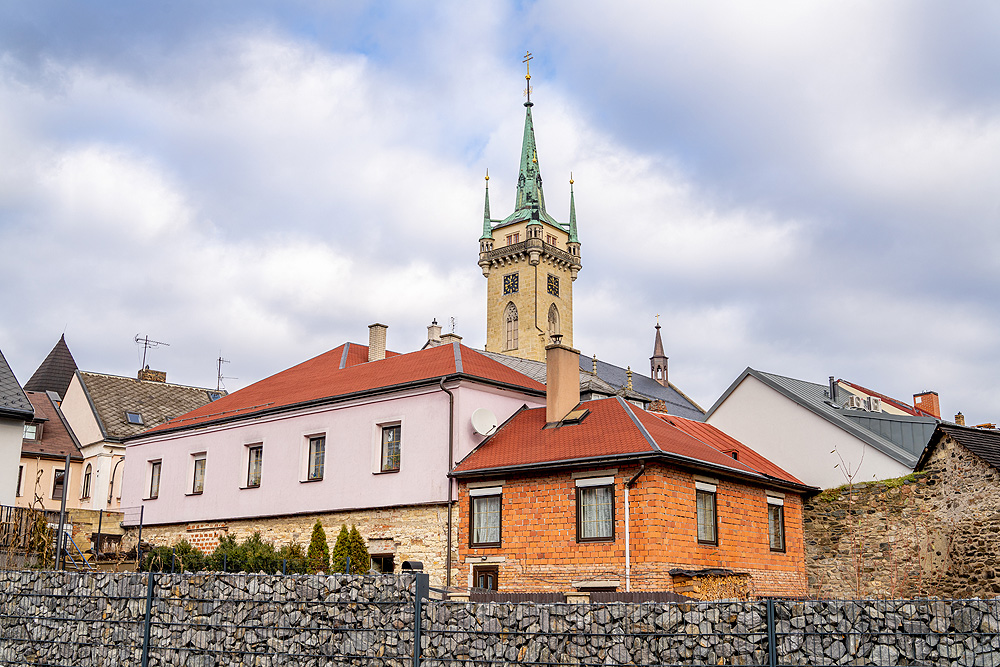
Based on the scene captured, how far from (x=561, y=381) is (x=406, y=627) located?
12701 mm

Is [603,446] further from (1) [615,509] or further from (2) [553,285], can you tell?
(2) [553,285]

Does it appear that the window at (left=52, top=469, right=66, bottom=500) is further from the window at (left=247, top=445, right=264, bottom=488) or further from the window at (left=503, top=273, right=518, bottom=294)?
the window at (left=503, top=273, right=518, bottom=294)

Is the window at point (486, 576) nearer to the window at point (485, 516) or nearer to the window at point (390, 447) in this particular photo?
the window at point (485, 516)

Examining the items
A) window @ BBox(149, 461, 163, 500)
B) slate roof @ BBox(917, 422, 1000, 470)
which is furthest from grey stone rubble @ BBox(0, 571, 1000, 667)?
window @ BBox(149, 461, 163, 500)

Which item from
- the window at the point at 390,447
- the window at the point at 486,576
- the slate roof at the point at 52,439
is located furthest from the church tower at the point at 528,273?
the window at the point at 486,576

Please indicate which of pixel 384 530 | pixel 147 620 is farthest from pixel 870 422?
pixel 147 620

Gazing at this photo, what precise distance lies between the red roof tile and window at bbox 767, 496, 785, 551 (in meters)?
0.70

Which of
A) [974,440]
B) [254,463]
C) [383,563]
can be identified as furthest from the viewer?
[254,463]

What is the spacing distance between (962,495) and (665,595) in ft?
35.2

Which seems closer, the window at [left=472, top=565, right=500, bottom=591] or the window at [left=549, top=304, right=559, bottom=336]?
the window at [left=472, top=565, right=500, bottom=591]

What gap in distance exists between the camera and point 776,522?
2370cm

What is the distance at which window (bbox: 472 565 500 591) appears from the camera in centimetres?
2162

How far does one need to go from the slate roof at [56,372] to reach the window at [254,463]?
48.0 m

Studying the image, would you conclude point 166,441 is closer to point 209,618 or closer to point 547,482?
point 547,482
